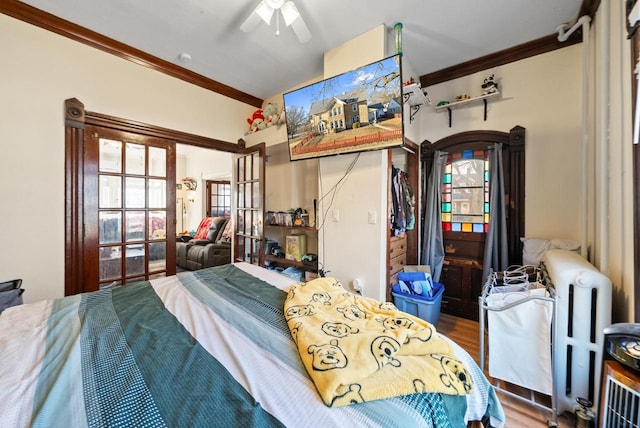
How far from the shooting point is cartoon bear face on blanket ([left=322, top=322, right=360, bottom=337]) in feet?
2.97

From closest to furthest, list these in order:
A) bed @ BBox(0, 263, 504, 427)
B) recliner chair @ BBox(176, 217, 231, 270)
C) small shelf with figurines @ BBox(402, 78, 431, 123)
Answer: bed @ BBox(0, 263, 504, 427), small shelf with figurines @ BBox(402, 78, 431, 123), recliner chair @ BBox(176, 217, 231, 270)

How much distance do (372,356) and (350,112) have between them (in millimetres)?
1848

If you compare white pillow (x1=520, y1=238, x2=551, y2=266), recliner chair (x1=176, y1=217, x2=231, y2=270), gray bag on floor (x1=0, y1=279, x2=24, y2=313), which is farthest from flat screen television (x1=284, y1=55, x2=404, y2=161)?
recliner chair (x1=176, y1=217, x2=231, y2=270)

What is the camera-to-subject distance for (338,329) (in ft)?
3.08

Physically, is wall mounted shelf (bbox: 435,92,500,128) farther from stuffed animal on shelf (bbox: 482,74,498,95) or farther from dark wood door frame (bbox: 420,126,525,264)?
dark wood door frame (bbox: 420,126,525,264)

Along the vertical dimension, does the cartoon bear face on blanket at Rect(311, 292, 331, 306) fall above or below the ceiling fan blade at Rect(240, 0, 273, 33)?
below

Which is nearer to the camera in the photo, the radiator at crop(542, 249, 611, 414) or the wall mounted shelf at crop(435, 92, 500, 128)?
the radiator at crop(542, 249, 611, 414)

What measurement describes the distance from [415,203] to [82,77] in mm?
3560

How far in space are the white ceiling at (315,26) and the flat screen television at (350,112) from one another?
0.48 meters

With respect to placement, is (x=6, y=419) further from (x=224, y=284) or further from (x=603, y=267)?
(x=603, y=267)

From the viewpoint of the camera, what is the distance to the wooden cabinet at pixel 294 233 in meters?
2.80

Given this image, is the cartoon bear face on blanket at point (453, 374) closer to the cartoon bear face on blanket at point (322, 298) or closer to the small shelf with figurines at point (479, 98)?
the cartoon bear face on blanket at point (322, 298)

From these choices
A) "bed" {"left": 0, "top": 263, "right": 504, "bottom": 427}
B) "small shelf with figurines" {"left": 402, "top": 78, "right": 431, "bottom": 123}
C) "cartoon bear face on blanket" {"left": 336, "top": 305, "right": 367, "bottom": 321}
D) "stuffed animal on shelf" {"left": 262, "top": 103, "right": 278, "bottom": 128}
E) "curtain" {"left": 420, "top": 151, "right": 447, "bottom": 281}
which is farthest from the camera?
"stuffed animal on shelf" {"left": 262, "top": 103, "right": 278, "bottom": 128}

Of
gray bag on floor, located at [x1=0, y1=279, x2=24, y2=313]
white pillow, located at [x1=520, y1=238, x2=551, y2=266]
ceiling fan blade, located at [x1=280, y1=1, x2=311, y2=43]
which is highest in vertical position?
ceiling fan blade, located at [x1=280, y1=1, x2=311, y2=43]
